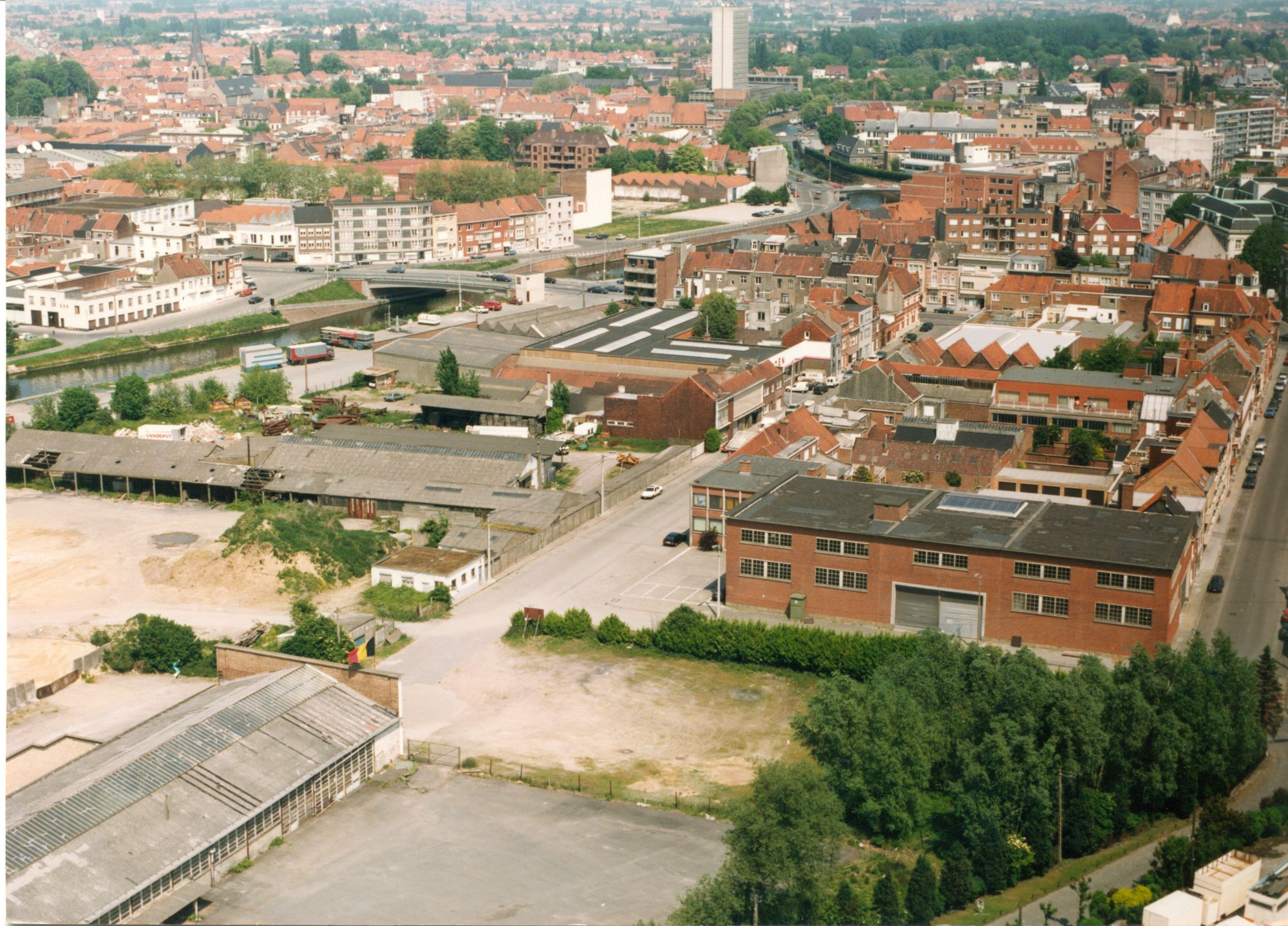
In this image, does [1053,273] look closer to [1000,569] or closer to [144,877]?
[1000,569]

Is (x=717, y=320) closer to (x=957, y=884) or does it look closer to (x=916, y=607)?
(x=916, y=607)

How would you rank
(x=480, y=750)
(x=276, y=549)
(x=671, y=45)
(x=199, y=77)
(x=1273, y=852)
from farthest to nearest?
(x=671, y=45)
(x=199, y=77)
(x=276, y=549)
(x=480, y=750)
(x=1273, y=852)

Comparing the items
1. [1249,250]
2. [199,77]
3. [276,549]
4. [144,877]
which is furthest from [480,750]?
[199,77]

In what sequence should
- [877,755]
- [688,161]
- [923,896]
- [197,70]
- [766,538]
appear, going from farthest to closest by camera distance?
1. [197,70]
2. [688,161]
3. [766,538]
4. [877,755]
5. [923,896]

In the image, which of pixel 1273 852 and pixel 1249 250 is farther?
pixel 1249 250

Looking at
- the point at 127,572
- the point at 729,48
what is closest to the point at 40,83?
the point at 729,48

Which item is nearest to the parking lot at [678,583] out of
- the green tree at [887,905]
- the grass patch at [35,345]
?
the green tree at [887,905]
